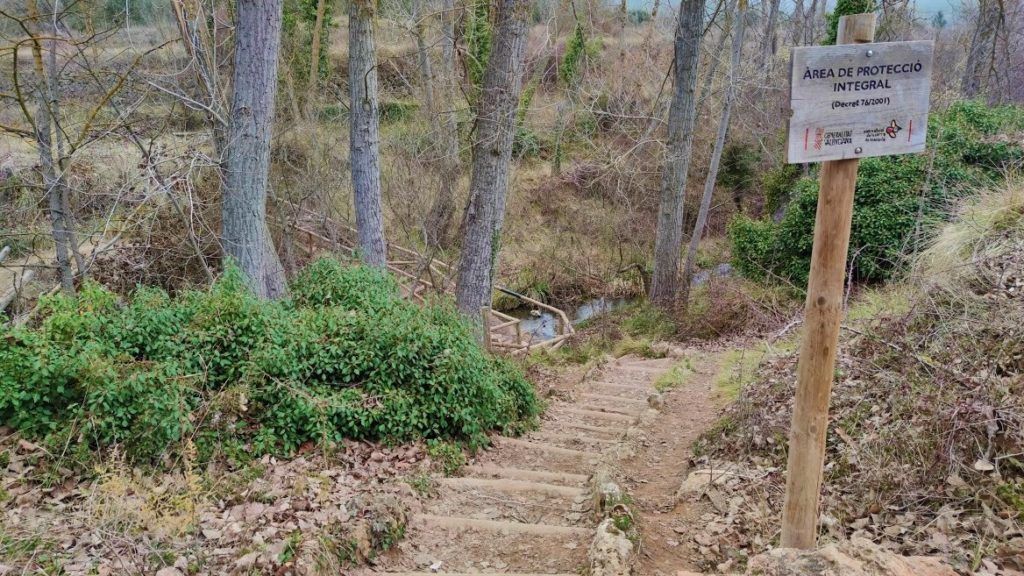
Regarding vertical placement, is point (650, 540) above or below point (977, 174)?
below

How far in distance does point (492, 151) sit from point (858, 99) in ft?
20.8

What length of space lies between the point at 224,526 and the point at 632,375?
694cm

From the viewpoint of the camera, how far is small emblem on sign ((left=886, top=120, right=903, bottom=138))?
2.81 meters

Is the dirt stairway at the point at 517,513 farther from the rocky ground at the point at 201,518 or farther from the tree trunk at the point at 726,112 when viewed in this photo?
the tree trunk at the point at 726,112

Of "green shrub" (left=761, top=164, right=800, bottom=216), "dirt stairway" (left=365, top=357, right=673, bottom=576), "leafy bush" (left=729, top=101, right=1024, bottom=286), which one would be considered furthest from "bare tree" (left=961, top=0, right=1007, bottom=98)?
"dirt stairway" (left=365, top=357, right=673, bottom=576)

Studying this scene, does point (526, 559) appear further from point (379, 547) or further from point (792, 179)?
point (792, 179)

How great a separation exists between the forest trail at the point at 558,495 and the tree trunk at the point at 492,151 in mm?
2522

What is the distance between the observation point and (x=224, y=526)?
3.90m

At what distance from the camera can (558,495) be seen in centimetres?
482

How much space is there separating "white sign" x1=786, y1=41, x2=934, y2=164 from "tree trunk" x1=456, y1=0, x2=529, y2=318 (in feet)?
20.1

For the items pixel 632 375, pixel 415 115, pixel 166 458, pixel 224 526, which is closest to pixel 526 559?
pixel 224 526

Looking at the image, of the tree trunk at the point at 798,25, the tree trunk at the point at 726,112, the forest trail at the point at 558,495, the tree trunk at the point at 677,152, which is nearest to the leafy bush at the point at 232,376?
the forest trail at the point at 558,495

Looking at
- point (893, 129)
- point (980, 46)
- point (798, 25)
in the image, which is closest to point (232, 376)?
point (893, 129)

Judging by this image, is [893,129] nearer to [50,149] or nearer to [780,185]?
[50,149]
